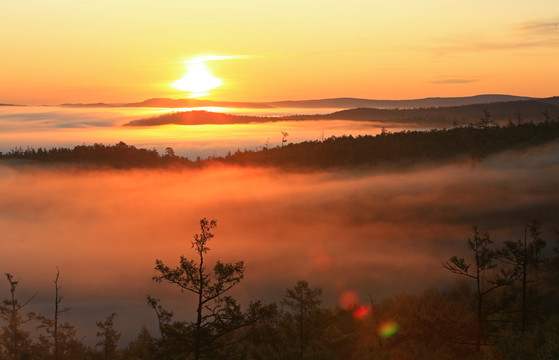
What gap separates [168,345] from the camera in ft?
82.4

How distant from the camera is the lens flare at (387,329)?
157ft

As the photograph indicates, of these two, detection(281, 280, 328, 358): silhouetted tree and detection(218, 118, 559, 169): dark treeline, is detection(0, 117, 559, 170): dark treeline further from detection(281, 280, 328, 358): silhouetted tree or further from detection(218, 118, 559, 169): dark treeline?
detection(281, 280, 328, 358): silhouetted tree

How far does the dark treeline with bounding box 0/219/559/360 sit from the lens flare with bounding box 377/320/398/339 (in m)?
0.12

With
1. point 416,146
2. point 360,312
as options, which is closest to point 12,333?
point 360,312

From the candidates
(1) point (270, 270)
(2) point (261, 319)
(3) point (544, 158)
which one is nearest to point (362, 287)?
(1) point (270, 270)

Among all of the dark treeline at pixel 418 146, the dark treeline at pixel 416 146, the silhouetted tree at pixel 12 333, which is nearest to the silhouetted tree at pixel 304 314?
the silhouetted tree at pixel 12 333

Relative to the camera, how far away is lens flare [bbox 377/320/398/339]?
4790cm

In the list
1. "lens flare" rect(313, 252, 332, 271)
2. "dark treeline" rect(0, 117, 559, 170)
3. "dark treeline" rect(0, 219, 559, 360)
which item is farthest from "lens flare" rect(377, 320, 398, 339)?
"lens flare" rect(313, 252, 332, 271)

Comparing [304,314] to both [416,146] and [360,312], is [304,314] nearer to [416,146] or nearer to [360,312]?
[360,312]

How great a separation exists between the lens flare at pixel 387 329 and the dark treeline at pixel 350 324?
12 centimetres

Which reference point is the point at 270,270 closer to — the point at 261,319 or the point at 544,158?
the point at 544,158

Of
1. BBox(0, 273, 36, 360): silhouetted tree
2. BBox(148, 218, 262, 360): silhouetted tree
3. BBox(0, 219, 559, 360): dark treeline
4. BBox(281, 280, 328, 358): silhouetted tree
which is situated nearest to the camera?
BBox(148, 218, 262, 360): silhouetted tree

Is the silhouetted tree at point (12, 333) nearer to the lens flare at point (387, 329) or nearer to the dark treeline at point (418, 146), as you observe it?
the lens flare at point (387, 329)

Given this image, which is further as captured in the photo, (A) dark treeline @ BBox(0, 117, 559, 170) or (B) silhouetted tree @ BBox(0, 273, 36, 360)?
(A) dark treeline @ BBox(0, 117, 559, 170)
